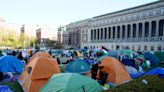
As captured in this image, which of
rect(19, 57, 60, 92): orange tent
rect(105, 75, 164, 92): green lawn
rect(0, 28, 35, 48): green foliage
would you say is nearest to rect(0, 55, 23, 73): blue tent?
rect(19, 57, 60, 92): orange tent

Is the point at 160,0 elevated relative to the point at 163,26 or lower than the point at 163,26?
elevated

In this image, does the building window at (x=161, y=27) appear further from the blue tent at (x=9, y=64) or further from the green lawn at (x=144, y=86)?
the green lawn at (x=144, y=86)

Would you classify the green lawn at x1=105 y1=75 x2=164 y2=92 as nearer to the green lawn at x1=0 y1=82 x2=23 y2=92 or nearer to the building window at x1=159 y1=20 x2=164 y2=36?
the green lawn at x1=0 y1=82 x2=23 y2=92

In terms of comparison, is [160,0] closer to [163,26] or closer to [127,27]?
[163,26]

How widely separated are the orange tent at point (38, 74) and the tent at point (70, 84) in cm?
237

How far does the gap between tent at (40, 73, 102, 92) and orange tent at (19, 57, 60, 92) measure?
2.37 metres

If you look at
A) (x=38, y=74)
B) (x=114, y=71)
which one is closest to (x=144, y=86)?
(x=114, y=71)

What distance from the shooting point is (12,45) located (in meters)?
93.3

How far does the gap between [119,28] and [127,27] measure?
5.17m

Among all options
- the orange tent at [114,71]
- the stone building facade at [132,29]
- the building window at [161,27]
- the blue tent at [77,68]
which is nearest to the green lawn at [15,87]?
the blue tent at [77,68]

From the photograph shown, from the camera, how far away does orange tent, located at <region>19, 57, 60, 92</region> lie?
36.3 ft

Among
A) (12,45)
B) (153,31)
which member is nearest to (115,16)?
(153,31)

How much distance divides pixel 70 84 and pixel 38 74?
3.44m

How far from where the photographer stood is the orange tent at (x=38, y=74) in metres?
11.1
